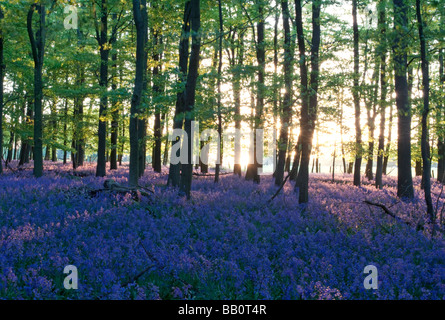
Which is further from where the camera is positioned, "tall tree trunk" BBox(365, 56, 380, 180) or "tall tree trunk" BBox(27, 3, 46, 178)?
"tall tree trunk" BBox(27, 3, 46, 178)

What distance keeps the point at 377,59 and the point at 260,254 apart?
666cm

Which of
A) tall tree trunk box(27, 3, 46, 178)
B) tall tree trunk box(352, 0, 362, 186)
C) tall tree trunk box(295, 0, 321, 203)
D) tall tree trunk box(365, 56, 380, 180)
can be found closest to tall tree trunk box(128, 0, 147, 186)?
tall tree trunk box(295, 0, 321, 203)

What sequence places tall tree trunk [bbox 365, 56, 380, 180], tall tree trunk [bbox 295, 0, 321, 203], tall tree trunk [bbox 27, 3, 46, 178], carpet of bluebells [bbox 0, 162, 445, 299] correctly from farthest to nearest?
1. tall tree trunk [bbox 27, 3, 46, 178]
2. tall tree trunk [bbox 365, 56, 380, 180]
3. tall tree trunk [bbox 295, 0, 321, 203]
4. carpet of bluebells [bbox 0, 162, 445, 299]

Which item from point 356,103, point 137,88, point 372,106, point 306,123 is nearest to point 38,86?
point 137,88

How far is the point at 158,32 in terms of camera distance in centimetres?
1900

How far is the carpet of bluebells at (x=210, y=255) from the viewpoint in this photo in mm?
4086

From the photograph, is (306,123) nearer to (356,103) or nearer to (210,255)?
(210,255)

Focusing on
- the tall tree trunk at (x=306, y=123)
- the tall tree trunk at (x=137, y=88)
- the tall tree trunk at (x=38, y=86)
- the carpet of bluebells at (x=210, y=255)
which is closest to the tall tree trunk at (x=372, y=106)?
the tall tree trunk at (x=306, y=123)

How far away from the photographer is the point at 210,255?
559 cm

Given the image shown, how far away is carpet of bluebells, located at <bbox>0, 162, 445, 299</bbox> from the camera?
13.4 feet

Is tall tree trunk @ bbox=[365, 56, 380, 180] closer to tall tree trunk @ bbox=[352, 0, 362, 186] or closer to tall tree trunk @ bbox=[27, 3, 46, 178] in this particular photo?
tall tree trunk @ bbox=[352, 0, 362, 186]

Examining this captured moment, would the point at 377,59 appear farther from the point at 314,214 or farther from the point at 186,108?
the point at 186,108

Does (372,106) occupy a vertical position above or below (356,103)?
above
